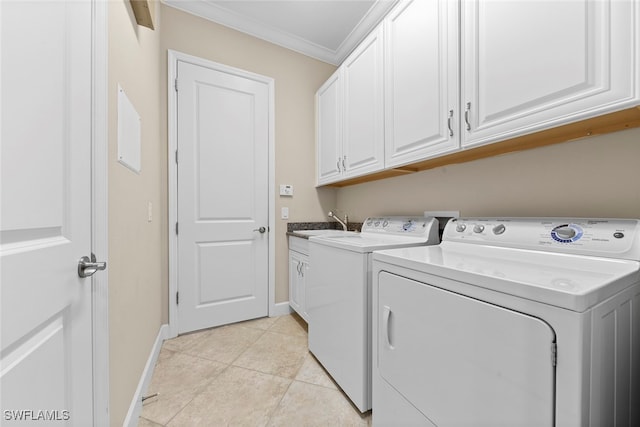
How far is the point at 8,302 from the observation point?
44cm

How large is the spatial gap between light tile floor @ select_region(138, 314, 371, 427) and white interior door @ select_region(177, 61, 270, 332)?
0.31 meters

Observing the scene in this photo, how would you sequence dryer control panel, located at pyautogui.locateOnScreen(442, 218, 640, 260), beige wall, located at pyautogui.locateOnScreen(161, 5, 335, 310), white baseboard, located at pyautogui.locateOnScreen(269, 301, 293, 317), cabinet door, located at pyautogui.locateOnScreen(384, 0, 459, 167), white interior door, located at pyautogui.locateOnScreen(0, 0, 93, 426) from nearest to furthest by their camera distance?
white interior door, located at pyautogui.locateOnScreen(0, 0, 93, 426) → dryer control panel, located at pyautogui.locateOnScreen(442, 218, 640, 260) → cabinet door, located at pyautogui.locateOnScreen(384, 0, 459, 167) → beige wall, located at pyautogui.locateOnScreen(161, 5, 335, 310) → white baseboard, located at pyautogui.locateOnScreen(269, 301, 293, 317)

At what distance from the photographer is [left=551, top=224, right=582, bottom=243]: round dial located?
896 millimetres

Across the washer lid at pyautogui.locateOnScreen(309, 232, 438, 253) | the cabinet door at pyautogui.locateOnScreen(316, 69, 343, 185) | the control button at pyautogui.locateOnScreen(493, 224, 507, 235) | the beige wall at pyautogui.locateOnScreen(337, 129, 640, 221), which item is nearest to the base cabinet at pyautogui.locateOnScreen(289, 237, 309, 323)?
the washer lid at pyautogui.locateOnScreen(309, 232, 438, 253)

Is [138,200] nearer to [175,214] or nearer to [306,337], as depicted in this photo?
[175,214]

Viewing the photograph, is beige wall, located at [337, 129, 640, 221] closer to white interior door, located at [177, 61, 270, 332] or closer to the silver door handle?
white interior door, located at [177, 61, 270, 332]

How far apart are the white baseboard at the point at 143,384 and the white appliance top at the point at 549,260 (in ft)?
4.38

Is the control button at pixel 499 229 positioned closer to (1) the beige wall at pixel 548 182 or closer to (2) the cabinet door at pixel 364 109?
(1) the beige wall at pixel 548 182

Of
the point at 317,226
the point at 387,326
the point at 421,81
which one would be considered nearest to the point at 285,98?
the point at 317,226

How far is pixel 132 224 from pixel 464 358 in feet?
4.90

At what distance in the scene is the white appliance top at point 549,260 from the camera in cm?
58

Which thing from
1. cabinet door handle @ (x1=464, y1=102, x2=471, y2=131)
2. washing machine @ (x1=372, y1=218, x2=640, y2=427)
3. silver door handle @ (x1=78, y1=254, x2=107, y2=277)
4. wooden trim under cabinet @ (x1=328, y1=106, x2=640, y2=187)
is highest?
cabinet door handle @ (x1=464, y1=102, x2=471, y2=131)

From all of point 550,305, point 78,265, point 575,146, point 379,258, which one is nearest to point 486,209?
point 575,146

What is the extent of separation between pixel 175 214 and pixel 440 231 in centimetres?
207
